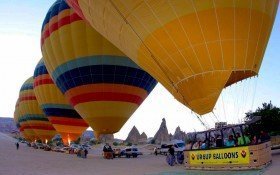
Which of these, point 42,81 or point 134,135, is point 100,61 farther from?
point 134,135

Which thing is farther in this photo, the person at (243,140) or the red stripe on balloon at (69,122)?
the red stripe on balloon at (69,122)

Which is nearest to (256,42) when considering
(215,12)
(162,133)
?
(215,12)

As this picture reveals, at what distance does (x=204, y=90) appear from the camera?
1411 centimetres

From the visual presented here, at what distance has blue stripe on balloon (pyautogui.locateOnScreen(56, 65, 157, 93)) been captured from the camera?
28.4m

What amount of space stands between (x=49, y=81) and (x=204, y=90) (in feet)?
95.0

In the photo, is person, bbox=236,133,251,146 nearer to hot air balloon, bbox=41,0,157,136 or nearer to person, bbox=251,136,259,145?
person, bbox=251,136,259,145

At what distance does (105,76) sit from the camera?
2844cm

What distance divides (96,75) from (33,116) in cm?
2771

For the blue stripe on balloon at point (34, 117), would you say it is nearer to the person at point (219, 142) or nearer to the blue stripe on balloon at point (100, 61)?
the blue stripe on balloon at point (100, 61)

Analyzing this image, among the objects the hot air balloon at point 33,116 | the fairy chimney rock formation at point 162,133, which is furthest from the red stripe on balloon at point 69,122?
the fairy chimney rock formation at point 162,133

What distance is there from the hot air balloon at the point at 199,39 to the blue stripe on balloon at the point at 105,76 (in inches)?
521

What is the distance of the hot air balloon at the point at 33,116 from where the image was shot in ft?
170

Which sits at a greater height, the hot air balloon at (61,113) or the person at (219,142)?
the hot air balloon at (61,113)

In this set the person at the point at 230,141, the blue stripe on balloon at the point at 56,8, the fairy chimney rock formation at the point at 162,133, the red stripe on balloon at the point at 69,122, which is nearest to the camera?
the person at the point at 230,141
